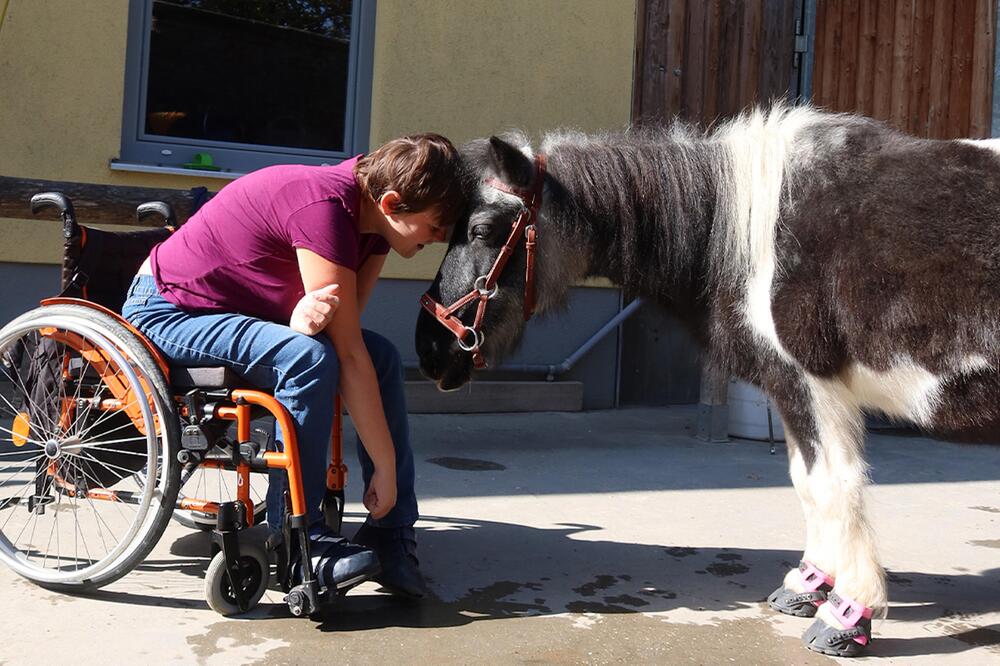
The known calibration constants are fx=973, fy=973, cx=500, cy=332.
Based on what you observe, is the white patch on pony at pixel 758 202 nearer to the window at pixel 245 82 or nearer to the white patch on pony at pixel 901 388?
the white patch on pony at pixel 901 388

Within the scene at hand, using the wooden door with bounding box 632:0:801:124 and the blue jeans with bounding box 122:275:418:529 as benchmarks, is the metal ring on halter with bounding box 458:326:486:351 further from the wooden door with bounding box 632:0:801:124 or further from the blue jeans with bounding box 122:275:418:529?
the wooden door with bounding box 632:0:801:124

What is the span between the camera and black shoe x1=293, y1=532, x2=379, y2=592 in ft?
8.32

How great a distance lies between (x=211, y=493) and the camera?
384cm

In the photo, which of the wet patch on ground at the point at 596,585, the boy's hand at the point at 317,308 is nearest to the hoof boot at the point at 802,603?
the wet patch on ground at the point at 596,585

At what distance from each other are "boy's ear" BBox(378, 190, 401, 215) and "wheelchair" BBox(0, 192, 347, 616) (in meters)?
0.53

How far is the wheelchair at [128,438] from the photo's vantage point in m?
2.50

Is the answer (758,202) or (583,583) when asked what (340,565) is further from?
(758,202)

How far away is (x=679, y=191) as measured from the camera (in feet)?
9.43

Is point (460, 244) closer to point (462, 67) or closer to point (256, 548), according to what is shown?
point (256, 548)

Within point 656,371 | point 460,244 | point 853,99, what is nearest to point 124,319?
point 460,244

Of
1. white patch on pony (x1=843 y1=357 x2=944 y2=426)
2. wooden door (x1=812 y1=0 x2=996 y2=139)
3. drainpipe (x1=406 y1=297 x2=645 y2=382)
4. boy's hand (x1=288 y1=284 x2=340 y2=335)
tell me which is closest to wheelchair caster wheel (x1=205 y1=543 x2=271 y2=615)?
boy's hand (x1=288 y1=284 x2=340 y2=335)

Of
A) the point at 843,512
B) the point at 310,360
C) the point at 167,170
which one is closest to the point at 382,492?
the point at 310,360

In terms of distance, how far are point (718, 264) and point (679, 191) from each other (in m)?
0.25

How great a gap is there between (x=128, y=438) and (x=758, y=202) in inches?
75.7
